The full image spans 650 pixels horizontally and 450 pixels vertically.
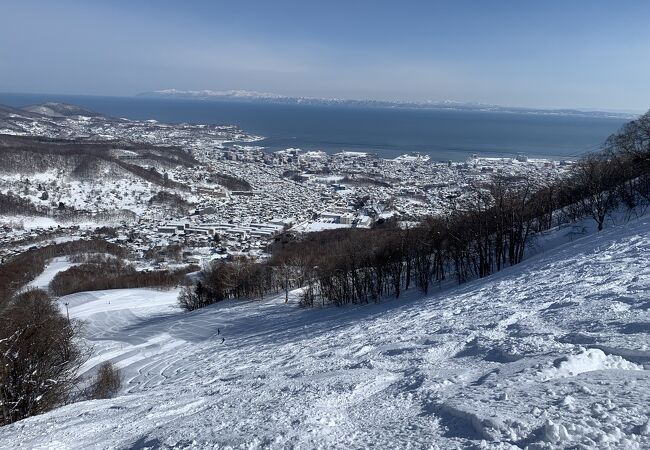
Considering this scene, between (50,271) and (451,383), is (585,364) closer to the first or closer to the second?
(451,383)

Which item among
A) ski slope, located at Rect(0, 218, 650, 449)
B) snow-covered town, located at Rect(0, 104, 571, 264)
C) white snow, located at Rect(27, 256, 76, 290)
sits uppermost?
ski slope, located at Rect(0, 218, 650, 449)

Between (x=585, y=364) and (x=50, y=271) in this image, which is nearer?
(x=585, y=364)

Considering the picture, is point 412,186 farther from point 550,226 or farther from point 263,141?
point 263,141

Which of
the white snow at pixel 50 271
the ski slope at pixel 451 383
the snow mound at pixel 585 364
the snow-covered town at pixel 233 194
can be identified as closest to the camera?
the ski slope at pixel 451 383

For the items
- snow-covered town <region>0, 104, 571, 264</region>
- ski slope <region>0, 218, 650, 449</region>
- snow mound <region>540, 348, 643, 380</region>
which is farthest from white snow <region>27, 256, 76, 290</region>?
snow mound <region>540, 348, 643, 380</region>

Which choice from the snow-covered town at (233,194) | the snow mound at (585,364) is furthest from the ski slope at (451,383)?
the snow-covered town at (233,194)

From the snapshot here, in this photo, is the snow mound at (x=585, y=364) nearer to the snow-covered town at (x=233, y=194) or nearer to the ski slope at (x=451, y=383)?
the ski slope at (x=451, y=383)

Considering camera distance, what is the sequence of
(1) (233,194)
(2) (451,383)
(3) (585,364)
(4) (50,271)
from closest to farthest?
(3) (585,364)
(2) (451,383)
(4) (50,271)
(1) (233,194)

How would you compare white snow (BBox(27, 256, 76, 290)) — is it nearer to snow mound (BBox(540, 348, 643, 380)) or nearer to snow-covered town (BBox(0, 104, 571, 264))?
snow-covered town (BBox(0, 104, 571, 264))

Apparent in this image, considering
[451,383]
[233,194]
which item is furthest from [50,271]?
[451,383]
